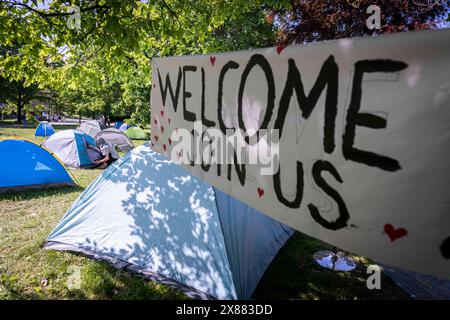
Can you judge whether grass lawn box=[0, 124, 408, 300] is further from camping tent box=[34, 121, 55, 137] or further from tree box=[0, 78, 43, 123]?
tree box=[0, 78, 43, 123]

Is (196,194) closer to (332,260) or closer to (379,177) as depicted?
(332,260)

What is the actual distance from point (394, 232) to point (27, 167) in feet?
26.7

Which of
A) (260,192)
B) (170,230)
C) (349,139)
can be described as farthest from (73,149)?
(349,139)

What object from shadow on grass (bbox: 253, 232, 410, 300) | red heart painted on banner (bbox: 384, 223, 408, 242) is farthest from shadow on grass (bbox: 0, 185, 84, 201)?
red heart painted on banner (bbox: 384, 223, 408, 242)

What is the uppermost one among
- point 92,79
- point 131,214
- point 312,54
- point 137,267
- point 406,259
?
point 92,79

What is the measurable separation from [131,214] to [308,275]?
103 inches

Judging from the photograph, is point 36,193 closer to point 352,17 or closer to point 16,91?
point 352,17

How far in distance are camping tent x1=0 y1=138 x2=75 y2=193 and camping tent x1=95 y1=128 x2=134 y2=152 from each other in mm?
5806

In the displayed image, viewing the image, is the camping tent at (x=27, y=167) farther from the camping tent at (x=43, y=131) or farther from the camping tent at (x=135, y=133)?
the camping tent at (x=43, y=131)

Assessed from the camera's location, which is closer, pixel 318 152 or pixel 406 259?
pixel 406 259

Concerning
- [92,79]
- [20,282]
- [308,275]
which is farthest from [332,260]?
[92,79]

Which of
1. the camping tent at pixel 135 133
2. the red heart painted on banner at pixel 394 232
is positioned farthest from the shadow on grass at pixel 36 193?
the camping tent at pixel 135 133

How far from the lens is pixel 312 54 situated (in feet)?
3.79

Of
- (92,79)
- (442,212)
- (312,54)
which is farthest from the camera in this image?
(92,79)
